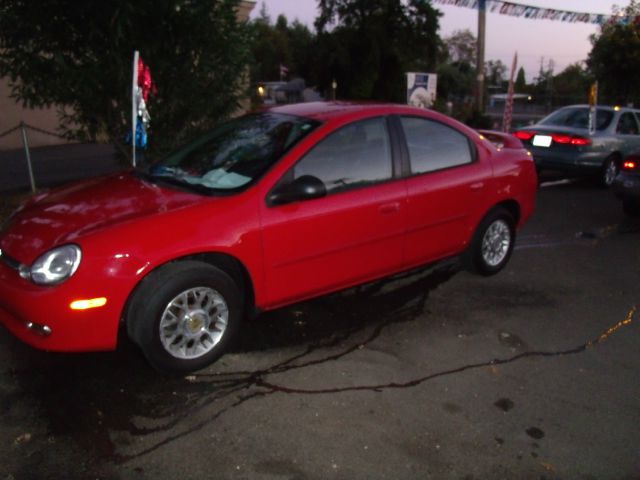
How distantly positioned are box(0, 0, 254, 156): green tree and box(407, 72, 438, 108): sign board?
1053 centimetres

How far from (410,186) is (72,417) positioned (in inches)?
105

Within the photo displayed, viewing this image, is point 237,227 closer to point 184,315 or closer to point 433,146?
point 184,315

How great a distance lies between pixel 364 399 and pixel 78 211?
2036 millimetres

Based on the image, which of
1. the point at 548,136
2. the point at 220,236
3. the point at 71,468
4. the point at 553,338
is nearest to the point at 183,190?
the point at 220,236

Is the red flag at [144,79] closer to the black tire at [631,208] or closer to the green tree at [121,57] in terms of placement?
the green tree at [121,57]

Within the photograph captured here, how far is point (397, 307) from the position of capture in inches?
185

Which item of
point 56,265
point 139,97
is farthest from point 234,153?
point 139,97

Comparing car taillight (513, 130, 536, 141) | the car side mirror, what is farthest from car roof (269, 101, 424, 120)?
car taillight (513, 130, 536, 141)

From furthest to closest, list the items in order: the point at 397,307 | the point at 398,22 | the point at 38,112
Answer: the point at 398,22 → the point at 38,112 → the point at 397,307

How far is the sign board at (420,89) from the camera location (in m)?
16.9

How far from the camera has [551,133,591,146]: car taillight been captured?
980cm

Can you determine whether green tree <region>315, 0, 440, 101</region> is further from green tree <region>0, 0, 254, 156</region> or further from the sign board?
green tree <region>0, 0, 254, 156</region>

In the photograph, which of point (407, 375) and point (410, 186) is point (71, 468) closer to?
point (407, 375)

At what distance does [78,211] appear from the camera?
3629mm
